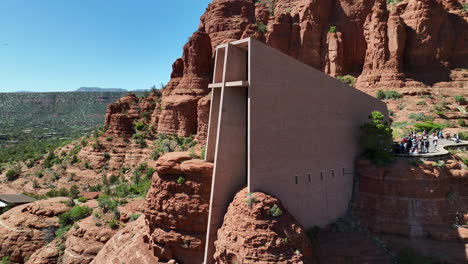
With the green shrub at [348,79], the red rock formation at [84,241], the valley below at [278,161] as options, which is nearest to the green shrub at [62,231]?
the valley below at [278,161]

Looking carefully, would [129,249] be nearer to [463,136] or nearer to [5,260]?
[5,260]

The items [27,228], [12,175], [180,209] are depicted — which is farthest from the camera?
[12,175]

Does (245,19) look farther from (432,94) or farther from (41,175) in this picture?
(41,175)

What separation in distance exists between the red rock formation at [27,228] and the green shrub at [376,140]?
1075 inches

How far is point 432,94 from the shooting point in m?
37.1

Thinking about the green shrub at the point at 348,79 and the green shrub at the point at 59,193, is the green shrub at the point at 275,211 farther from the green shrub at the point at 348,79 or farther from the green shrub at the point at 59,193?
the green shrub at the point at 348,79

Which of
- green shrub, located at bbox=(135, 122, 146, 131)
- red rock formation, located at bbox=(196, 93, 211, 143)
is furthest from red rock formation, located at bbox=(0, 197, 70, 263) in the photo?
green shrub, located at bbox=(135, 122, 146, 131)

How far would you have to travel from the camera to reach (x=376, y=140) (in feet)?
63.9

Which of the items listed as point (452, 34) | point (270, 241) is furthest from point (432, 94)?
point (270, 241)

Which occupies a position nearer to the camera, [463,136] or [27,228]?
[27,228]

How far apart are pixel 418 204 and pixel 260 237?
1165 centimetres

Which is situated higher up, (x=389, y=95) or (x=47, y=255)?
(x=389, y=95)

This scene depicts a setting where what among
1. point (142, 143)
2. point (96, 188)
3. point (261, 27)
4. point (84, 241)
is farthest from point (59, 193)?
point (261, 27)

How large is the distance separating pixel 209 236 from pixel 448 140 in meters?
25.4
